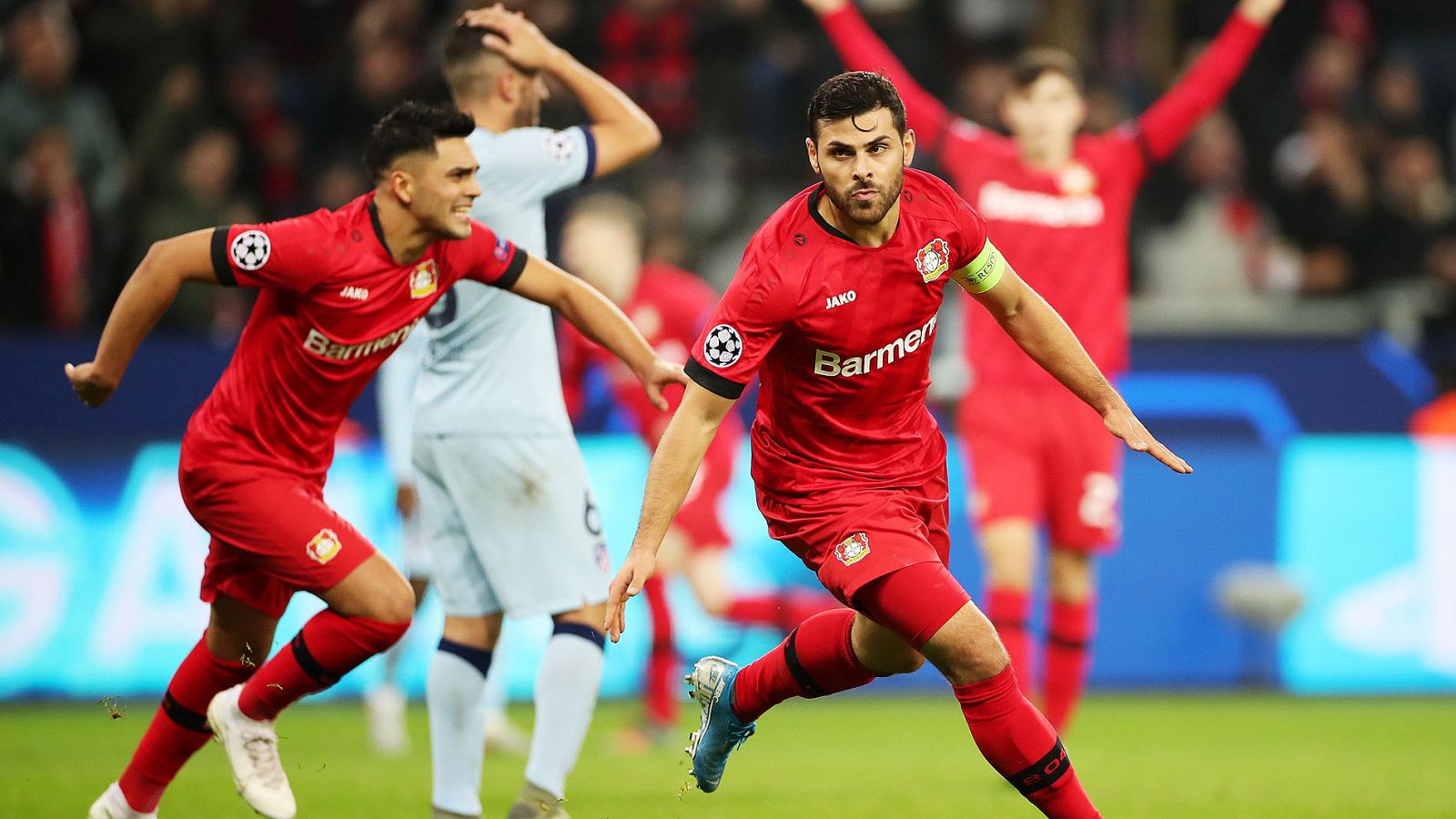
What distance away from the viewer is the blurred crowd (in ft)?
38.7

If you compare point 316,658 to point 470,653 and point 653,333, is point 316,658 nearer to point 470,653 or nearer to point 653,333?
point 470,653

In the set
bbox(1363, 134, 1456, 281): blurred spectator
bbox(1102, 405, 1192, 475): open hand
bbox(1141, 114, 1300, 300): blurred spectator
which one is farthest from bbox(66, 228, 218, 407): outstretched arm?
bbox(1363, 134, 1456, 281): blurred spectator

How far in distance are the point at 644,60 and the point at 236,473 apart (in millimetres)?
7986

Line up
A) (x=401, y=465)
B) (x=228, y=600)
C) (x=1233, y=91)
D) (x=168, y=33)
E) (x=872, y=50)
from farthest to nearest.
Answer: (x=1233, y=91) → (x=168, y=33) → (x=401, y=465) → (x=872, y=50) → (x=228, y=600)

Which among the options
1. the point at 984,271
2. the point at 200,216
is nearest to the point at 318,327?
the point at 984,271

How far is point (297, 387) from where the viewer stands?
5.51 meters

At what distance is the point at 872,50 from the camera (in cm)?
716

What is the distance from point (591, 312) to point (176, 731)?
1.83 metres

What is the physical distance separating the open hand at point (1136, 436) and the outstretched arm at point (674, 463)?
1.12 metres

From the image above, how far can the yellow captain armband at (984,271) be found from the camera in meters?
5.22

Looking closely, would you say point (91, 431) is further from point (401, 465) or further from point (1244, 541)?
point (1244, 541)

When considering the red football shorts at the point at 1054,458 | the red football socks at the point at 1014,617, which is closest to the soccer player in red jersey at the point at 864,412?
the red football socks at the point at 1014,617

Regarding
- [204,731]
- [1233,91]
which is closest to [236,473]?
[204,731]

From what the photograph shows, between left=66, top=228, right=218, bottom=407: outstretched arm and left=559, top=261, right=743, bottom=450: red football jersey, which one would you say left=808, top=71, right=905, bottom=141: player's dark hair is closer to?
left=66, top=228, right=218, bottom=407: outstretched arm
